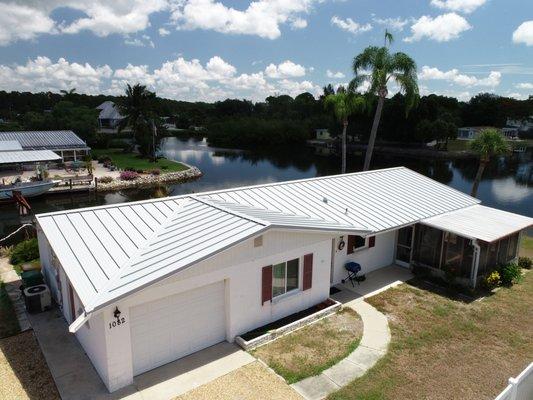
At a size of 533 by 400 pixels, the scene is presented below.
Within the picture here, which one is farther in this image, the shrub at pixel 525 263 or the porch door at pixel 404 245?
the shrub at pixel 525 263

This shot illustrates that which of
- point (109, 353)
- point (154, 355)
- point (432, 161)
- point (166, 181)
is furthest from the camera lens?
point (432, 161)

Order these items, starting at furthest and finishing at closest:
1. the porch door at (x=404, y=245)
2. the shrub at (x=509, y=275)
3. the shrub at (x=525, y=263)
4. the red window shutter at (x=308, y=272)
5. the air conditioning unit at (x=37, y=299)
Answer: the shrub at (x=525, y=263), the porch door at (x=404, y=245), the shrub at (x=509, y=275), the red window shutter at (x=308, y=272), the air conditioning unit at (x=37, y=299)

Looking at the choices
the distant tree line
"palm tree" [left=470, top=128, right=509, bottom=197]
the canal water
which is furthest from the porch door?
the distant tree line

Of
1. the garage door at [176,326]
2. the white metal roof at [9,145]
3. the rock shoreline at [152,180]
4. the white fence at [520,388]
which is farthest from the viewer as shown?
the rock shoreline at [152,180]

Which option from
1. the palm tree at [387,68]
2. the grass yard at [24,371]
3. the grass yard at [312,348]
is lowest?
the grass yard at [312,348]

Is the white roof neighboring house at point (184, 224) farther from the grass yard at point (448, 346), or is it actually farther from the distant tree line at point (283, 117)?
the distant tree line at point (283, 117)

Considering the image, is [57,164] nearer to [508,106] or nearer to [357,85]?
[357,85]

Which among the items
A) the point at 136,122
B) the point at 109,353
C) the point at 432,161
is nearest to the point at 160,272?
the point at 109,353

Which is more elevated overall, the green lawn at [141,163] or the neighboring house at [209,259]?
the neighboring house at [209,259]

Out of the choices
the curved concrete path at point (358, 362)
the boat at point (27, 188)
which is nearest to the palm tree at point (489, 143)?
the curved concrete path at point (358, 362)
